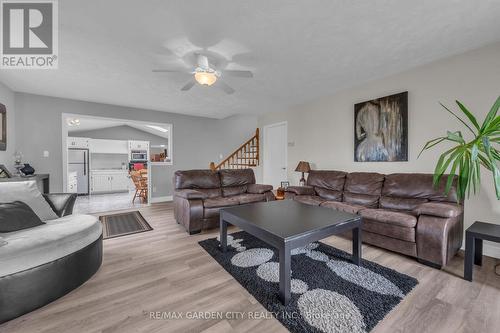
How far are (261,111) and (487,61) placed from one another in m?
4.10

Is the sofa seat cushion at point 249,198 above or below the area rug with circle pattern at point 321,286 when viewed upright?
above

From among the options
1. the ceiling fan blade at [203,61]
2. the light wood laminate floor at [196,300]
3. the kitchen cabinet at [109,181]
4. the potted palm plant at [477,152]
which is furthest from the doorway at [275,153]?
the kitchen cabinet at [109,181]

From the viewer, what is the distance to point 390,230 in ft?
7.73

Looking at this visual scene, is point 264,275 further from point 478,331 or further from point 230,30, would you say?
point 230,30

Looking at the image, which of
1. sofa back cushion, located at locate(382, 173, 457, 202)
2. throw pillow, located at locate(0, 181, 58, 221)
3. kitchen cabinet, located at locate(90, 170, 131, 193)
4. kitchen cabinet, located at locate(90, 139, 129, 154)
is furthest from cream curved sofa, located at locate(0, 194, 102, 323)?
kitchen cabinet, located at locate(90, 139, 129, 154)

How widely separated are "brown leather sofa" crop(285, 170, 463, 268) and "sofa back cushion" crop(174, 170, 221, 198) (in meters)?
1.48

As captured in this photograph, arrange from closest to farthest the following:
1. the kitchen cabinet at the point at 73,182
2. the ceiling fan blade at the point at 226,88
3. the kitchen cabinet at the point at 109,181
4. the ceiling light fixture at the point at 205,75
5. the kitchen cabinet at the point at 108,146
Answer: the ceiling light fixture at the point at 205,75, the ceiling fan blade at the point at 226,88, the kitchen cabinet at the point at 73,182, the kitchen cabinet at the point at 109,181, the kitchen cabinet at the point at 108,146

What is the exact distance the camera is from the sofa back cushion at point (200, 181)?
12.1ft

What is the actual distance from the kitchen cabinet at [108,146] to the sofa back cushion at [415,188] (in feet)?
28.8

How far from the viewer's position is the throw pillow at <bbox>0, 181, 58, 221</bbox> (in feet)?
6.63

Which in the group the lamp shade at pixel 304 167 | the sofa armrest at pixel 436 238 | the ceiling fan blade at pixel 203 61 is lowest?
the sofa armrest at pixel 436 238

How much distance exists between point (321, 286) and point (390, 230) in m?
1.19

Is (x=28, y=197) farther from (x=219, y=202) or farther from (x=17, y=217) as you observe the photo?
(x=219, y=202)

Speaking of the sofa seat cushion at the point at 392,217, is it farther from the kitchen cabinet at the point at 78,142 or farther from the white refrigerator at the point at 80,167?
the kitchen cabinet at the point at 78,142
